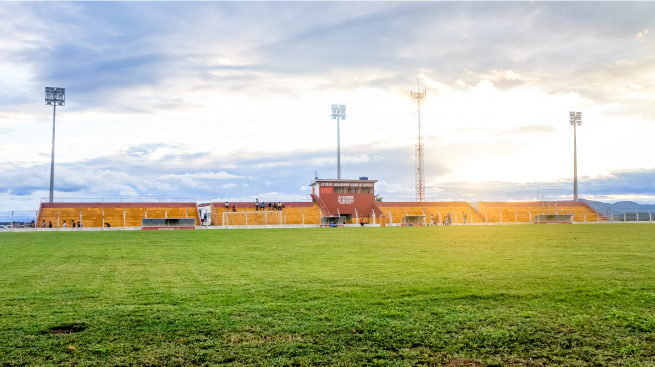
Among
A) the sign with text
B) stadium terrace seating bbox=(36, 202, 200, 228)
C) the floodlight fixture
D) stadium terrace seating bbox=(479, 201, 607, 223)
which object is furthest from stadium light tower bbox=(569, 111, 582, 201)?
the floodlight fixture

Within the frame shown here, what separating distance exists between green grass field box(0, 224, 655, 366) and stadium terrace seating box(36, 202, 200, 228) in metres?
40.1

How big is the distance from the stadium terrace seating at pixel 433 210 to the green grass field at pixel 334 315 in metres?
48.0

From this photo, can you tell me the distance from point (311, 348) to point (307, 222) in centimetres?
4755

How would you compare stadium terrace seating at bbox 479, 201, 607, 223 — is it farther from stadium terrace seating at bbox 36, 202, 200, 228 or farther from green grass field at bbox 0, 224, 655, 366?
green grass field at bbox 0, 224, 655, 366

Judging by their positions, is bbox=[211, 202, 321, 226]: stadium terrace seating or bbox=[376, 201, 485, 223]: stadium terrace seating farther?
bbox=[376, 201, 485, 223]: stadium terrace seating

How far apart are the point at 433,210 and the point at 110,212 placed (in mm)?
38928

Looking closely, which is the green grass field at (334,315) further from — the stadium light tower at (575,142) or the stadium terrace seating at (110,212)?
the stadium light tower at (575,142)

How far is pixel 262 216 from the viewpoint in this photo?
2073 inches

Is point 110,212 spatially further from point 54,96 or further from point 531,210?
point 531,210

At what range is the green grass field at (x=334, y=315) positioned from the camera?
486cm

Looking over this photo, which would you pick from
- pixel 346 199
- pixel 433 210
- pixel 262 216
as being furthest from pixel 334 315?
pixel 433 210

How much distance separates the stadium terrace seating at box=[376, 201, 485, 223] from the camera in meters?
58.2

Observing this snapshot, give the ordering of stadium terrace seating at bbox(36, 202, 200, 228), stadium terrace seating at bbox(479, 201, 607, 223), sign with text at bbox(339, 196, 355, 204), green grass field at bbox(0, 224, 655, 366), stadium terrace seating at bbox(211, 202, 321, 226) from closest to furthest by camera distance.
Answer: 1. green grass field at bbox(0, 224, 655, 366)
2. stadium terrace seating at bbox(36, 202, 200, 228)
3. stadium terrace seating at bbox(211, 202, 321, 226)
4. stadium terrace seating at bbox(479, 201, 607, 223)
5. sign with text at bbox(339, 196, 355, 204)

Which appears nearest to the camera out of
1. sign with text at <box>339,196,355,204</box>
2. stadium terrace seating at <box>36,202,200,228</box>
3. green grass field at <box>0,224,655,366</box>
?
green grass field at <box>0,224,655,366</box>
